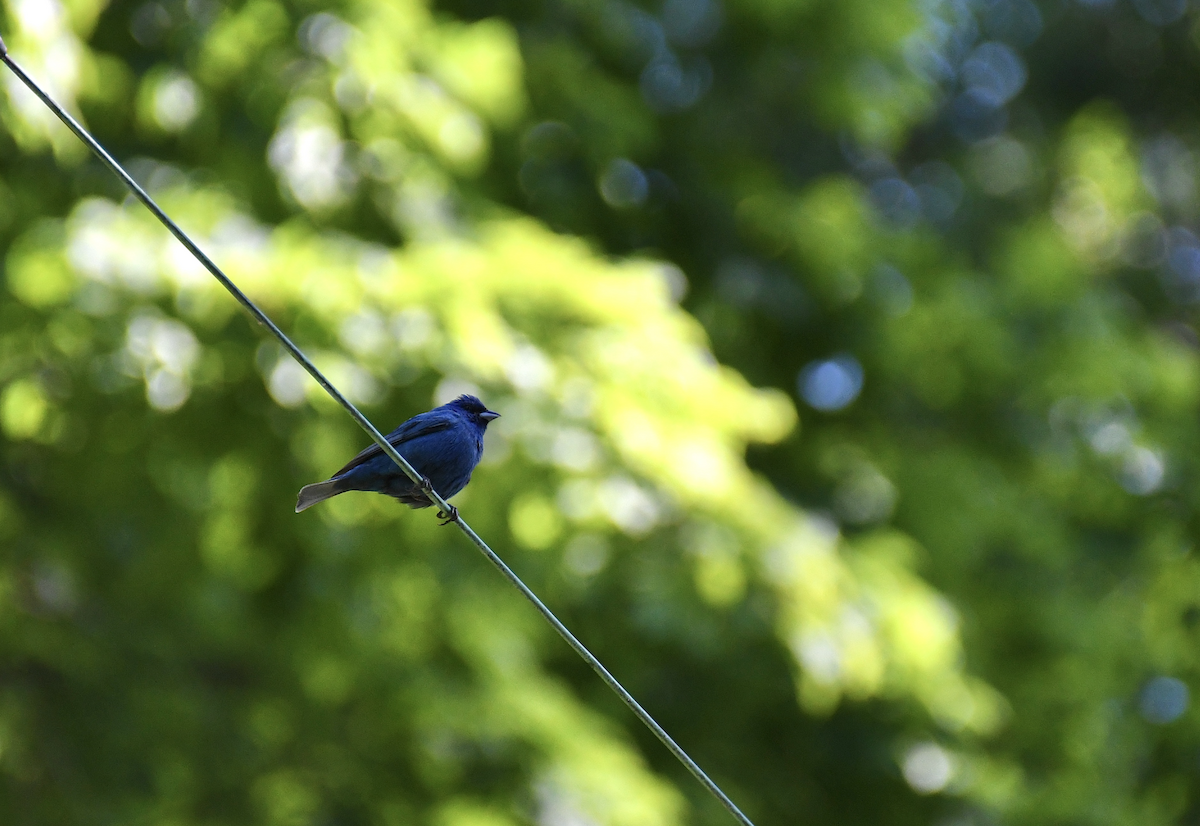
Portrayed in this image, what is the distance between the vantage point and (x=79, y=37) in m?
4.58

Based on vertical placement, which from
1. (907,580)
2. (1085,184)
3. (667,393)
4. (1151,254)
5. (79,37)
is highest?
(1151,254)

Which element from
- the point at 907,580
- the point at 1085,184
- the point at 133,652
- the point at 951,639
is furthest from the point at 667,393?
the point at 1085,184

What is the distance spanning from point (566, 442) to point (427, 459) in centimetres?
155

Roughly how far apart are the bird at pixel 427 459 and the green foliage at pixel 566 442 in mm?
1091

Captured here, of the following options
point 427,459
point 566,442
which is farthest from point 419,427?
point 566,442

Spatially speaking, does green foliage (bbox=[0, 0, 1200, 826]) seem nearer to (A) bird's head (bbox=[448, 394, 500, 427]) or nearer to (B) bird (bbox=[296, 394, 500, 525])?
(A) bird's head (bbox=[448, 394, 500, 427])

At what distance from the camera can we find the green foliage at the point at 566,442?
448 cm

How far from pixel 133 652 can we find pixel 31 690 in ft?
2.36

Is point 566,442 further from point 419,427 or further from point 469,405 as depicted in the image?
point 419,427

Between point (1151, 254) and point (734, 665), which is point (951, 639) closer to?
point (734, 665)

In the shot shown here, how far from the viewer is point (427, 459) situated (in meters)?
2.97

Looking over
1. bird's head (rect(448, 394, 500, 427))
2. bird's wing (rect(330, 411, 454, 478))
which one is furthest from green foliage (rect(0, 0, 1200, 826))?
bird's wing (rect(330, 411, 454, 478))

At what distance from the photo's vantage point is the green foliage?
448cm

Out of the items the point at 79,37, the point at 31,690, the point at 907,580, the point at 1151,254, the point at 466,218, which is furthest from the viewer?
the point at 1151,254
